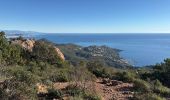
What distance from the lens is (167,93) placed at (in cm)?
1105

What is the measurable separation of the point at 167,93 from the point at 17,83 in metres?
6.47

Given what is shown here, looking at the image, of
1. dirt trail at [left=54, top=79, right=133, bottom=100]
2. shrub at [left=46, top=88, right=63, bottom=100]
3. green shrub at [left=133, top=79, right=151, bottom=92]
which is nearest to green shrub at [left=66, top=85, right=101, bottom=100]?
dirt trail at [left=54, top=79, right=133, bottom=100]

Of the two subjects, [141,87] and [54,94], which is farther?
[141,87]

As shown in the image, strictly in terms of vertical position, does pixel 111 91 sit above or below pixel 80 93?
below

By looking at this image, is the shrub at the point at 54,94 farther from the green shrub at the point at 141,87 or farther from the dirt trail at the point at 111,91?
the green shrub at the point at 141,87

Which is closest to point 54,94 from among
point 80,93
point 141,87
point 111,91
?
point 80,93

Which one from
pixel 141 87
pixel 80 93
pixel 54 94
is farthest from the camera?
pixel 141 87

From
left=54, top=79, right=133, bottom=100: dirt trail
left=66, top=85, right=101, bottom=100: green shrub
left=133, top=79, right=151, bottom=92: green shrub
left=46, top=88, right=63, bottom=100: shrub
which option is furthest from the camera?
left=133, top=79, right=151, bottom=92: green shrub

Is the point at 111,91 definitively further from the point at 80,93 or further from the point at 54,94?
the point at 54,94

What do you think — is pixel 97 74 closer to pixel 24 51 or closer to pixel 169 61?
pixel 169 61

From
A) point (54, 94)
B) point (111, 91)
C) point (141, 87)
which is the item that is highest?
point (54, 94)

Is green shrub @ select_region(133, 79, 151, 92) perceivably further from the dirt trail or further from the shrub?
the shrub

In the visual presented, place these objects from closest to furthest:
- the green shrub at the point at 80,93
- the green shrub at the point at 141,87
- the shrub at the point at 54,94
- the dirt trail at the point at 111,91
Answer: the shrub at the point at 54,94 < the green shrub at the point at 80,93 < the dirt trail at the point at 111,91 < the green shrub at the point at 141,87

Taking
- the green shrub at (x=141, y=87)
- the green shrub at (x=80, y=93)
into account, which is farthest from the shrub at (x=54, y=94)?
the green shrub at (x=141, y=87)
